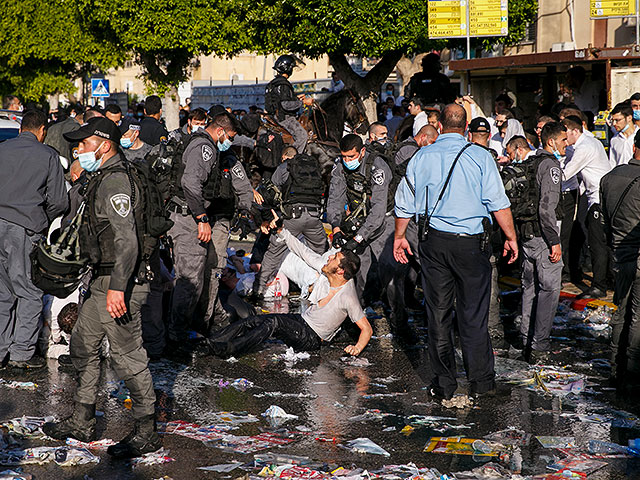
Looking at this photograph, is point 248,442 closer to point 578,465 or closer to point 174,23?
point 578,465

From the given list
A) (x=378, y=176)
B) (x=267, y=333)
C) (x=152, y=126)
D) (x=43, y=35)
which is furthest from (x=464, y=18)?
(x=43, y=35)

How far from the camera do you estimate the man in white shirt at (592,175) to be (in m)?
10.9

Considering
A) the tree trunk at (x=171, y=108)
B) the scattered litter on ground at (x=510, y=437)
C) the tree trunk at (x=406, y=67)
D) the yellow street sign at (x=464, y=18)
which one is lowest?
the scattered litter on ground at (x=510, y=437)

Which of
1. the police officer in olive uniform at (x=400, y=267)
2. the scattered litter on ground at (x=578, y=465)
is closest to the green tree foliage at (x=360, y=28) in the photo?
the police officer in olive uniform at (x=400, y=267)

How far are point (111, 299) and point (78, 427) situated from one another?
993mm

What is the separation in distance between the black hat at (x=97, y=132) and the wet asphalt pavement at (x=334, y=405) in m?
2.03

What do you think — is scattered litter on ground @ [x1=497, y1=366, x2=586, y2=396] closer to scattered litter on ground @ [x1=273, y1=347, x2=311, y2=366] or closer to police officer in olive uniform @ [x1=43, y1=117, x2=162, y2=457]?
scattered litter on ground @ [x1=273, y1=347, x2=311, y2=366]

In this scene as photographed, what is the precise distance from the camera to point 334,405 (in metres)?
7.21

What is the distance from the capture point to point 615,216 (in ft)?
24.7

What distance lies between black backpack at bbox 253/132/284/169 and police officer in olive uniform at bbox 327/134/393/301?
4784mm

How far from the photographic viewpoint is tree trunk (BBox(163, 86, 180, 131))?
3384 centimetres

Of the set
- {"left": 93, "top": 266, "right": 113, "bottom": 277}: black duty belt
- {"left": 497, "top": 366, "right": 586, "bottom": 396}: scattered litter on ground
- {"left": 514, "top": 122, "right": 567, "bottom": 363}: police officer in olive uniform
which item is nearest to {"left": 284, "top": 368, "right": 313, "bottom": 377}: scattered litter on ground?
{"left": 497, "top": 366, "right": 586, "bottom": 396}: scattered litter on ground

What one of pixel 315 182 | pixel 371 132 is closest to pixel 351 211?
pixel 315 182

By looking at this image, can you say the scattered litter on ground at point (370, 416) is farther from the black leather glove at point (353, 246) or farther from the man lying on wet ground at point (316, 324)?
the black leather glove at point (353, 246)
